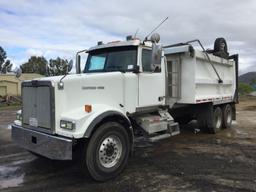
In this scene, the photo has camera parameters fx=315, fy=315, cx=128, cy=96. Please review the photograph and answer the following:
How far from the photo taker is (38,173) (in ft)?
20.0

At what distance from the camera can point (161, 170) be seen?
244 inches

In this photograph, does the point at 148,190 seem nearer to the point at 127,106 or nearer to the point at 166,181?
the point at 166,181

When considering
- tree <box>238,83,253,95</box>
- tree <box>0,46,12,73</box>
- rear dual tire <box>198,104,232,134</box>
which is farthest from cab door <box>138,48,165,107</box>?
tree <box>0,46,12,73</box>

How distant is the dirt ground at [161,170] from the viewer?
5297 mm

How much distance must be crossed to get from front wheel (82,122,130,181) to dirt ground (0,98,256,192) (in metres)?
0.19

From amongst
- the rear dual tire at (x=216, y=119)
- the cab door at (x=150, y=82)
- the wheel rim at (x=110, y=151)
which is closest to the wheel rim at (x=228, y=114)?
the rear dual tire at (x=216, y=119)

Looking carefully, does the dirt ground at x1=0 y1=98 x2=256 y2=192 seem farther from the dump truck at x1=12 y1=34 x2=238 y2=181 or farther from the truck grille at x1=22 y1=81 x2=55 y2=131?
the truck grille at x1=22 y1=81 x2=55 y2=131

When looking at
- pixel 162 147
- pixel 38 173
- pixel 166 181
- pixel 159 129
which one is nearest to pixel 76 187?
pixel 38 173

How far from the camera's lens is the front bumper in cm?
512

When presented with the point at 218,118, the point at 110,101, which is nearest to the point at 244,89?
the point at 218,118

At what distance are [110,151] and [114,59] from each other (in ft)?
7.19

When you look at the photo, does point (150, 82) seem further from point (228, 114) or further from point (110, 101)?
point (228, 114)

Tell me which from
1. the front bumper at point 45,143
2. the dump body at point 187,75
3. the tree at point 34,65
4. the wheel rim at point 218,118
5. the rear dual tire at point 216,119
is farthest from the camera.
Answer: the tree at point 34,65

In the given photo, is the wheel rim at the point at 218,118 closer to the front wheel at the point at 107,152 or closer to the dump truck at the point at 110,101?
the dump truck at the point at 110,101
